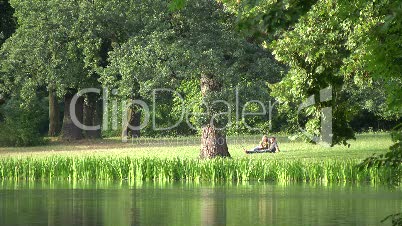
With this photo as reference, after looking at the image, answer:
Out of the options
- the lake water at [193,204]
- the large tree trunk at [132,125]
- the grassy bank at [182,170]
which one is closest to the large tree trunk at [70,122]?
the large tree trunk at [132,125]

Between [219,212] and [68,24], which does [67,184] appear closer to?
[219,212]

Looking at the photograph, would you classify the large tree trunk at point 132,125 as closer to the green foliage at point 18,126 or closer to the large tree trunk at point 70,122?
the large tree trunk at point 70,122

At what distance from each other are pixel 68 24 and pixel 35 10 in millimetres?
3114

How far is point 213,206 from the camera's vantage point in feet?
67.2

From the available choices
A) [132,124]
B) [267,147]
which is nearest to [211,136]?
[267,147]

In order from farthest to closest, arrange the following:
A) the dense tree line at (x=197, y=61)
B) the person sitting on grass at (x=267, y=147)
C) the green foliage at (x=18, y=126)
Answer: the green foliage at (x=18, y=126), the person sitting on grass at (x=267, y=147), the dense tree line at (x=197, y=61)

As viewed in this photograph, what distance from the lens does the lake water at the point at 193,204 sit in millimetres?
17688

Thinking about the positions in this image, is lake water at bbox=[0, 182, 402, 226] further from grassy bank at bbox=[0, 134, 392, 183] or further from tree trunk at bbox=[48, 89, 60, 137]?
tree trunk at bbox=[48, 89, 60, 137]

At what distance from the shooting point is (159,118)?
63312 millimetres

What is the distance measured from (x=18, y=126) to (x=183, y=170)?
84.1 feet

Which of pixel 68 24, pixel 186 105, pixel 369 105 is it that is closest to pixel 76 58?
pixel 68 24

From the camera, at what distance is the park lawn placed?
3809 cm

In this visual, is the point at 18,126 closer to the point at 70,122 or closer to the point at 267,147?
the point at 70,122

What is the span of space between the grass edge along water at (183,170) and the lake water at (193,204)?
3.96ft
